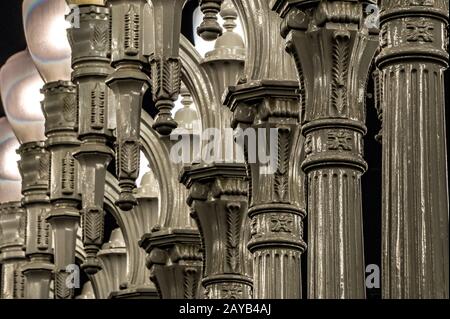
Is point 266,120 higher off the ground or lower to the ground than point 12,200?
lower

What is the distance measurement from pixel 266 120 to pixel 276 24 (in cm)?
95

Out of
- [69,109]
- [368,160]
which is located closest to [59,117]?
[69,109]

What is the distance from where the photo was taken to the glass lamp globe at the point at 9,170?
3512cm

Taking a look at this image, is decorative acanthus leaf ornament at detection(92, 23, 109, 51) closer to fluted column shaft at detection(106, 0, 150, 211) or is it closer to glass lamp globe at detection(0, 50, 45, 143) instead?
fluted column shaft at detection(106, 0, 150, 211)

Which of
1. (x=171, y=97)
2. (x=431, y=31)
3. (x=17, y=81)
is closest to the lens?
(x=431, y=31)

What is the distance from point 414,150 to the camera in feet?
60.8

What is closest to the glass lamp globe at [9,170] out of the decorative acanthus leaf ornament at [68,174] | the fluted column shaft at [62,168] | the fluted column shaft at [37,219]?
the fluted column shaft at [37,219]

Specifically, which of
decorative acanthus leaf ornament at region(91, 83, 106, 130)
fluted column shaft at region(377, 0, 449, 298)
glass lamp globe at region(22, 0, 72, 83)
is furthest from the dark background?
fluted column shaft at region(377, 0, 449, 298)

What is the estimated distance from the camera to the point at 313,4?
2147cm

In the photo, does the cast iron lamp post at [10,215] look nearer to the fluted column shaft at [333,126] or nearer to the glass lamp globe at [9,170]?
the glass lamp globe at [9,170]

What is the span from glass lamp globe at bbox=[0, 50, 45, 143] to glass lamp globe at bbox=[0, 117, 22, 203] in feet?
9.10

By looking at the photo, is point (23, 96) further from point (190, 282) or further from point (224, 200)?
point (224, 200)
